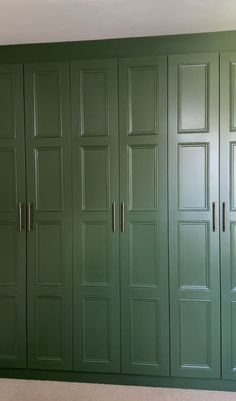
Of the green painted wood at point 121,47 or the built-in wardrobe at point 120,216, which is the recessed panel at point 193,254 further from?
the green painted wood at point 121,47

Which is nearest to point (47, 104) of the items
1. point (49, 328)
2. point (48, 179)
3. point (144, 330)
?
point (48, 179)

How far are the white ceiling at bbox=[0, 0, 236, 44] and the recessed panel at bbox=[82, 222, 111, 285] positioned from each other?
4.37 ft

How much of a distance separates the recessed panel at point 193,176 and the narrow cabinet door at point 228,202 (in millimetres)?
116

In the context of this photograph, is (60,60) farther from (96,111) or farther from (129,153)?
(129,153)

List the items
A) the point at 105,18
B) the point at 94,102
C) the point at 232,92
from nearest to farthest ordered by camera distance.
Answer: the point at 105,18, the point at 232,92, the point at 94,102

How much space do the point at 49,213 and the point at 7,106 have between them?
857 millimetres

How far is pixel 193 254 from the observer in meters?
2.44

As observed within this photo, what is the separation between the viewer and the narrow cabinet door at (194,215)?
2.41m

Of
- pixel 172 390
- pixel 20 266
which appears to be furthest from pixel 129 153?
pixel 172 390

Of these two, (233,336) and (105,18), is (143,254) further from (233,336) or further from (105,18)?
(105,18)

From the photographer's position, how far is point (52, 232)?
2559 millimetres

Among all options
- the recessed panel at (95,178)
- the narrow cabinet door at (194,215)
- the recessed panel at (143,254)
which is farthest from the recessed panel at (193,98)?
the recessed panel at (143,254)

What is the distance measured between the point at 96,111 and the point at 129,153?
388mm

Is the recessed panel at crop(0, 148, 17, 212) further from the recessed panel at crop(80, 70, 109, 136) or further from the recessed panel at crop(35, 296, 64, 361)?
the recessed panel at crop(35, 296, 64, 361)
